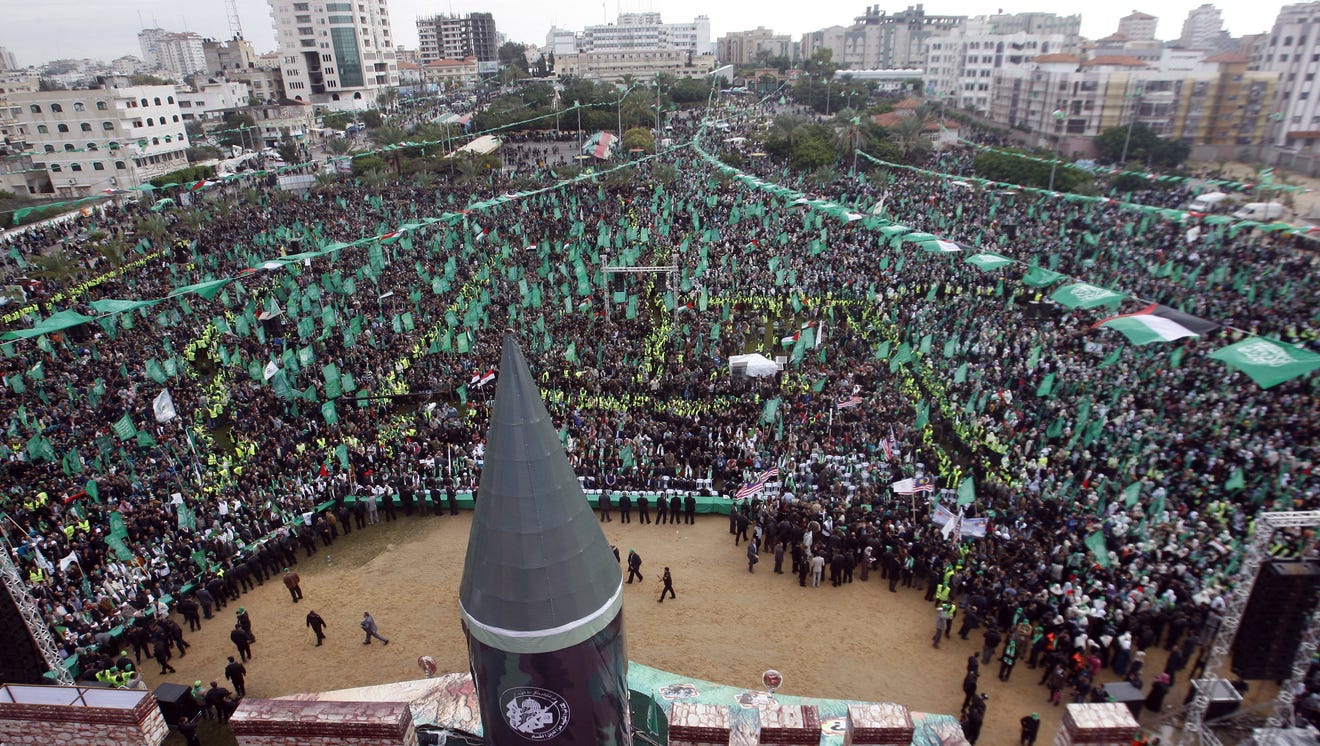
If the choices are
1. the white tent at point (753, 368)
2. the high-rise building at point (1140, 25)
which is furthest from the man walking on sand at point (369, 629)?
the high-rise building at point (1140, 25)

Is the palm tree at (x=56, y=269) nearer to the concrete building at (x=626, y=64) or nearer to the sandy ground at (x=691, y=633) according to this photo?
the sandy ground at (x=691, y=633)

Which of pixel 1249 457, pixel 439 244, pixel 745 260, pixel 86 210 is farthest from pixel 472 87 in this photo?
pixel 1249 457

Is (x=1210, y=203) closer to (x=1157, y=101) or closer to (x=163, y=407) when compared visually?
(x=1157, y=101)

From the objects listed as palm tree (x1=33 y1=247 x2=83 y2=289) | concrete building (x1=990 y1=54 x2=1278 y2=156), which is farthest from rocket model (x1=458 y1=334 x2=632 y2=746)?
concrete building (x1=990 y1=54 x2=1278 y2=156)

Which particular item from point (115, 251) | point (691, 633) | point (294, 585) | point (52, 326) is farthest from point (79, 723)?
point (115, 251)

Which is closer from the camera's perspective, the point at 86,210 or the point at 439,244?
the point at 439,244

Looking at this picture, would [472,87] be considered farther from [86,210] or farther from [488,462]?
[488,462]
